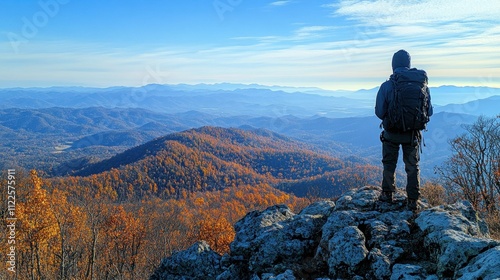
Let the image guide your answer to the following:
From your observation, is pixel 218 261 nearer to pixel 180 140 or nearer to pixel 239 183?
pixel 239 183

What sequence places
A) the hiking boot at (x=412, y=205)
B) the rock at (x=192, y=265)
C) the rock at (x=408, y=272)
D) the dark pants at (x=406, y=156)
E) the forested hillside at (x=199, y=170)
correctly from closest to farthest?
1. the rock at (x=408, y=272)
2. the dark pants at (x=406, y=156)
3. the hiking boot at (x=412, y=205)
4. the rock at (x=192, y=265)
5. the forested hillside at (x=199, y=170)

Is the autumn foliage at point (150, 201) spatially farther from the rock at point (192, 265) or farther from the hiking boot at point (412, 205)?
the hiking boot at point (412, 205)

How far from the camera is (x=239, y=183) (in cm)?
14300

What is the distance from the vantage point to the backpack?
22.6 ft

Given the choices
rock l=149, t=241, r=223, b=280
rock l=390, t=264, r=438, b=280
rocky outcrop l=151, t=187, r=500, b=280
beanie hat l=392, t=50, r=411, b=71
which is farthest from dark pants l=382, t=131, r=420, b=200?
rock l=149, t=241, r=223, b=280

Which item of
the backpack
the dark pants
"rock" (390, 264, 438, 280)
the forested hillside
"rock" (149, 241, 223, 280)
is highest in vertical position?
the backpack

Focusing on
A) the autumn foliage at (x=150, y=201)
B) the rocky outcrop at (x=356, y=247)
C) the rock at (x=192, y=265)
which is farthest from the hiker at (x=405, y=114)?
the autumn foliage at (x=150, y=201)

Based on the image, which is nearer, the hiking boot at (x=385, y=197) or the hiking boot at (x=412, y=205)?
the hiking boot at (x=412, y=205)

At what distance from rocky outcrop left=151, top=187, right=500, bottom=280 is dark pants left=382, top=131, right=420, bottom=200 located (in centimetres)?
57

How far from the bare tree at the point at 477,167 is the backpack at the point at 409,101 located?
10.7 m

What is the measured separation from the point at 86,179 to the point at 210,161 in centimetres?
6138

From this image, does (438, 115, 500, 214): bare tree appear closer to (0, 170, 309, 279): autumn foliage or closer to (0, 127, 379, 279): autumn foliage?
(0, 127, 379, 279): autumn foliage

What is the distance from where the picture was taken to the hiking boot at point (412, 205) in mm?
7388

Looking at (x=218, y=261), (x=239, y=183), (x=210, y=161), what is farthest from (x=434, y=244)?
(x=210, y=161)
